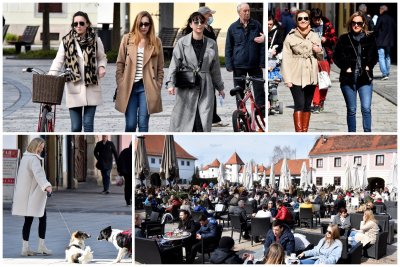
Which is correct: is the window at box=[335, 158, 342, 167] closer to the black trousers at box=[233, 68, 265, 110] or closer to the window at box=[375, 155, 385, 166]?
the window at box=[375, 155, 385, 166]

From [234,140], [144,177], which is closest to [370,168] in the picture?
[234,140]

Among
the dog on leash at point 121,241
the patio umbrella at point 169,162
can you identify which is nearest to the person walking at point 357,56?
the patio umbrella at point 169,162

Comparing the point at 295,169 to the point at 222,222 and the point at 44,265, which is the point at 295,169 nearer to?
the point at 222,222

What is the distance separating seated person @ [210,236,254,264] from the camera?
10.8 m

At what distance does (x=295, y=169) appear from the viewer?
11.1m

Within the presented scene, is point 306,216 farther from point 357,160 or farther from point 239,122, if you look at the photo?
point 239,122

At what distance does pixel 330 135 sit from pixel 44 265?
9.87ft

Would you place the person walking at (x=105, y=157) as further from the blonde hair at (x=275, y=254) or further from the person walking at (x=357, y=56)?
the person walking at (x=357, y=56)

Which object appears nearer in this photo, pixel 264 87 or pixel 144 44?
pixel 144 44

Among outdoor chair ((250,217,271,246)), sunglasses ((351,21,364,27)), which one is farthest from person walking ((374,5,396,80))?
outdoor chair ((250,217,271,246))

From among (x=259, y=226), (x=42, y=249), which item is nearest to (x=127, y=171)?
(x=42, y=249)

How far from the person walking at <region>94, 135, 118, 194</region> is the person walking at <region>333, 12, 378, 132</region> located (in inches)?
93.1

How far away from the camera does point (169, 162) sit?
10891 mm

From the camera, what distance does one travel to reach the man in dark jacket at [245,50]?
1135 cm
